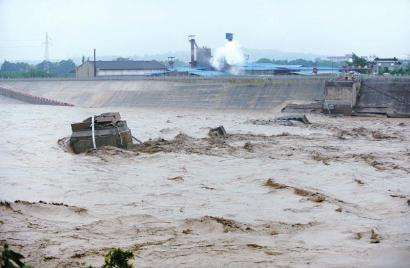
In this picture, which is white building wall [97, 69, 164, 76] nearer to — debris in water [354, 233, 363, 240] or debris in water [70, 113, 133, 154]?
debris in water [70, 113, 133, 154]

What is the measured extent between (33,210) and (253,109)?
25.1 meters

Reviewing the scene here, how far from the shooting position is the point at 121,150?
19.2 meters

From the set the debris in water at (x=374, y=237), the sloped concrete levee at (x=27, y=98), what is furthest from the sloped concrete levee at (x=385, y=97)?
the debris in water at (x=374, y=237)

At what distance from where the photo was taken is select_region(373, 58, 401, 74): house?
160 ft

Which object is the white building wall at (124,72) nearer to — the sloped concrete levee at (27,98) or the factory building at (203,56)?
the factory building at (203,56)

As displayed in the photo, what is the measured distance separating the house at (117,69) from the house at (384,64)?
1980 cm

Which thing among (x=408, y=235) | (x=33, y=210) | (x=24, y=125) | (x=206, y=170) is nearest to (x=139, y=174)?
(x=206, y=170)

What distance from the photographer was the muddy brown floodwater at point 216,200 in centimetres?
888

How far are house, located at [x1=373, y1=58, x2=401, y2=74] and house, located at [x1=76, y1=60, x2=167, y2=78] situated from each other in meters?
19.8

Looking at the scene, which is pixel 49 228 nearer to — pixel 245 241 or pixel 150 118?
pixel 245 241

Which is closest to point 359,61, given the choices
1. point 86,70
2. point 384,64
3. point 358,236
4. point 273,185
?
point 384,64

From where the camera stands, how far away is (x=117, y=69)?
5803 centimetres

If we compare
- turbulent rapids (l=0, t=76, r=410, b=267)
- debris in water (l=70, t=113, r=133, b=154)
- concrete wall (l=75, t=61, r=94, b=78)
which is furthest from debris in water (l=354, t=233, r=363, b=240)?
concrete wall (l=75, t=61, r=94, b=78)

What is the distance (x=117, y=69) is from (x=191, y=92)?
20.2m
